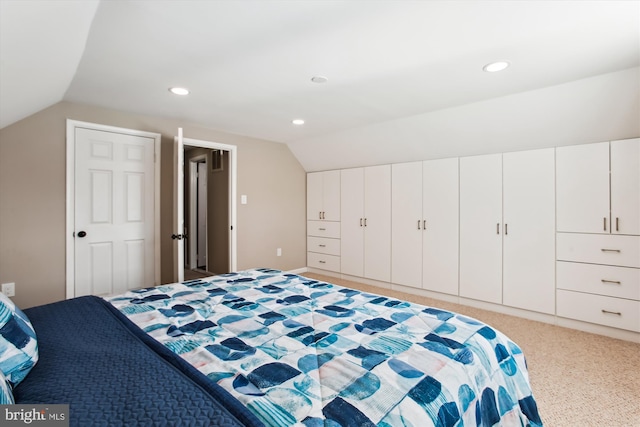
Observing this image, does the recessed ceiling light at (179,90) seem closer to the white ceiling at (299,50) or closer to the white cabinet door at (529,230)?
the white ceiling at (299,50)

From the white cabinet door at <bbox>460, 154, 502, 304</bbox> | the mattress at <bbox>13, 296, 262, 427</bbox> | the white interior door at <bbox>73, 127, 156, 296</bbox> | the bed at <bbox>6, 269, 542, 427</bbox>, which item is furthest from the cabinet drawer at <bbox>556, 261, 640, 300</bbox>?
the white interior door at <bbox>73, 127, 156, 296</bbox>

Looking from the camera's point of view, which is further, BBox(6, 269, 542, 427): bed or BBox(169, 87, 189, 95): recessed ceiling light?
BBox(169, 87, 189, 95): recessed ceiling light

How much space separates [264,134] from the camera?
4633mm

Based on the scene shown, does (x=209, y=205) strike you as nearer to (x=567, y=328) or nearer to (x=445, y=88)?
(x=445, y=88)

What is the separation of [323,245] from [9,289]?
3843 millimetres

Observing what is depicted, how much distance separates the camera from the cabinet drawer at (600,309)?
277 cm

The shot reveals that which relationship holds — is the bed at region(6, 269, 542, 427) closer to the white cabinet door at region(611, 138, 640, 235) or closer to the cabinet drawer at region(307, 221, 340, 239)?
the white cabinet door at region(611, 138, 640, 235)

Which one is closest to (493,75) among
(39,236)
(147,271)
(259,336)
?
(259,336)

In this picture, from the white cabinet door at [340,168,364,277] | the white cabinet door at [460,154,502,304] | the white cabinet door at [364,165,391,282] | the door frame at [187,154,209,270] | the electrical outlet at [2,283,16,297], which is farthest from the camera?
the door frame at [187,154,209,270]

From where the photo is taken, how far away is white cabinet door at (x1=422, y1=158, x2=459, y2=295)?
3.88 meters

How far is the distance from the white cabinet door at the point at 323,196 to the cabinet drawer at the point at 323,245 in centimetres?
36

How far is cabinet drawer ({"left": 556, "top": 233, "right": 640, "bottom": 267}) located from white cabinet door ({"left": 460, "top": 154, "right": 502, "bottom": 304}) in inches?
23.0

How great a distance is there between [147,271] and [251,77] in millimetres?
2581

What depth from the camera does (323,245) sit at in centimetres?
539
